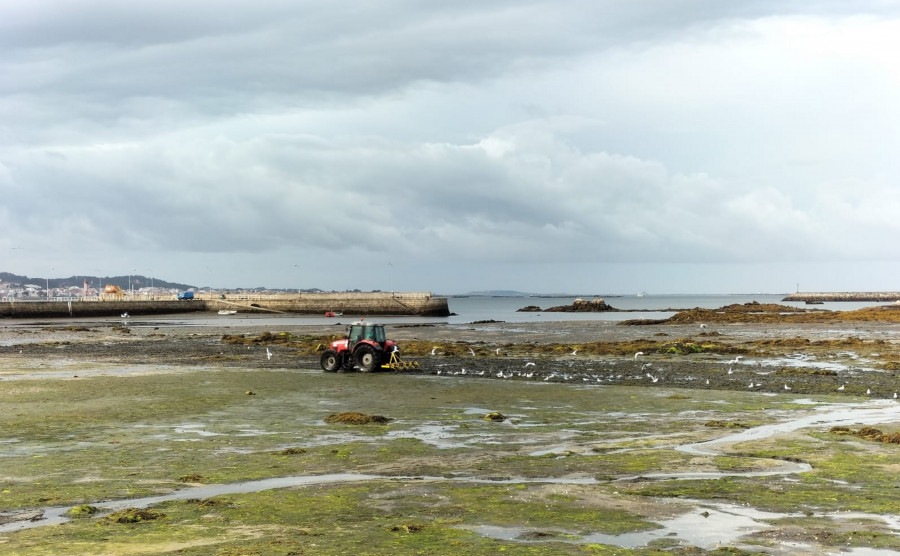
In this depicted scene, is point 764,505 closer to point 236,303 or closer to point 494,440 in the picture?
point 494,440

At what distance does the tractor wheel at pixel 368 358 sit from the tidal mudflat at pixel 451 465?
2651 mm

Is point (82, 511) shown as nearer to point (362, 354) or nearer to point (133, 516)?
point (133, 516)

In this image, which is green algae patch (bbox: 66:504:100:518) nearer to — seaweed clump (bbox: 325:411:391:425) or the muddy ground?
seaweed clump (bbox: 325:411:391:425)

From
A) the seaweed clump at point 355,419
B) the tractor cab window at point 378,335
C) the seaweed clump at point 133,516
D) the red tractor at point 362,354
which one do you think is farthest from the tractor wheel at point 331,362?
the seaweed clump at point 133,516

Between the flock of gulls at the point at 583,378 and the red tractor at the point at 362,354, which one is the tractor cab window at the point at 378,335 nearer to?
the red tractor at the point at 362,354

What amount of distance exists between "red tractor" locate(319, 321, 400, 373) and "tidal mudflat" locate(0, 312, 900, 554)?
278 cm

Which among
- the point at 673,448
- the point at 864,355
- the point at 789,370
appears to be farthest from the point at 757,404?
the point at 864,355

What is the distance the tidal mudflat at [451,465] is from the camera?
11.0 meters

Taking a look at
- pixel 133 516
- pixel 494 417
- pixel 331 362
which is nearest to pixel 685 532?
pixel 133 516

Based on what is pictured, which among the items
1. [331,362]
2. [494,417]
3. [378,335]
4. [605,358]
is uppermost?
[378,335]

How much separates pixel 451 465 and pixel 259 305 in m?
142

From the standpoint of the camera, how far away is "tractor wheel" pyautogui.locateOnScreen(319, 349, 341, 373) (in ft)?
125

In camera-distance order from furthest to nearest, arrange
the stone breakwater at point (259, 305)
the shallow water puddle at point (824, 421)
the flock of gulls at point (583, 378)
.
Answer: the stone breakwater at point (259, 305) < the flock of gulls at point (583, 378) < the shallow water puddle at point (824, 421)

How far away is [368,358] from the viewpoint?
37594mm
